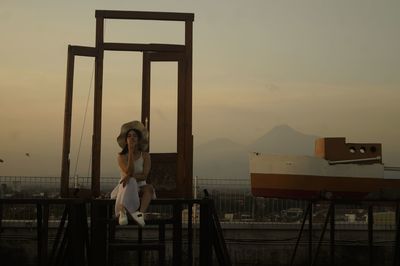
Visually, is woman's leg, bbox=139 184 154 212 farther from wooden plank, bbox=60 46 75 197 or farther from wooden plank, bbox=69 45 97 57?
wooden plank, bbox=69 45 97 57

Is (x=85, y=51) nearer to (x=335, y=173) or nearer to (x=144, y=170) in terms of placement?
(x=144, y=170)

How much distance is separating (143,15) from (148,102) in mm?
1351

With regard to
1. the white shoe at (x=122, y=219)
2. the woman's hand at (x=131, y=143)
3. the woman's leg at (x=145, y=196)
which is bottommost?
the white shoe at (x=122, y=219)

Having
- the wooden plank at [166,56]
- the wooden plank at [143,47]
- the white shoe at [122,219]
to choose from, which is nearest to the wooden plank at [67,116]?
the wooden plank at [143,47]

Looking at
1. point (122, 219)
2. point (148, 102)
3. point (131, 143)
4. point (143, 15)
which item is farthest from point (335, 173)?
point (122, 219)

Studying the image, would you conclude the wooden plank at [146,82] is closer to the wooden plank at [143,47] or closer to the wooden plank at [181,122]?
the wooden plank at [143,47]

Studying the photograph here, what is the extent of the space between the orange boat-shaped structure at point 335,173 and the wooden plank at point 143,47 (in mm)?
4347

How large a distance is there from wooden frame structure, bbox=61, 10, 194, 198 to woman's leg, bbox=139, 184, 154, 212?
110 cm

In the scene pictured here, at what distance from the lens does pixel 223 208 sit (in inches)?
551

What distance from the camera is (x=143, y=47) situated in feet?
30.1

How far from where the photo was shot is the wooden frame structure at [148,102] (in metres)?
8.86

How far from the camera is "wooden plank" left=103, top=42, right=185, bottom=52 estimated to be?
905 centimetres

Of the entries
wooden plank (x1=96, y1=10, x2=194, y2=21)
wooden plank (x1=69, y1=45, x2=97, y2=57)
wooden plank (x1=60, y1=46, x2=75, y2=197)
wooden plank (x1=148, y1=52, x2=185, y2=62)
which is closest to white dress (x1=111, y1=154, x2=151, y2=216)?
wooden plank (x1=60, y1=46, x2=75, y2=197)

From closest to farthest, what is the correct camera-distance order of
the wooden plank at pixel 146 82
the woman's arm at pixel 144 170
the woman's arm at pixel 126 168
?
the woman's arm at pixel 126 168 < the woman's arm at pixel 144 170 < the wooden plank at pixel 146 82
